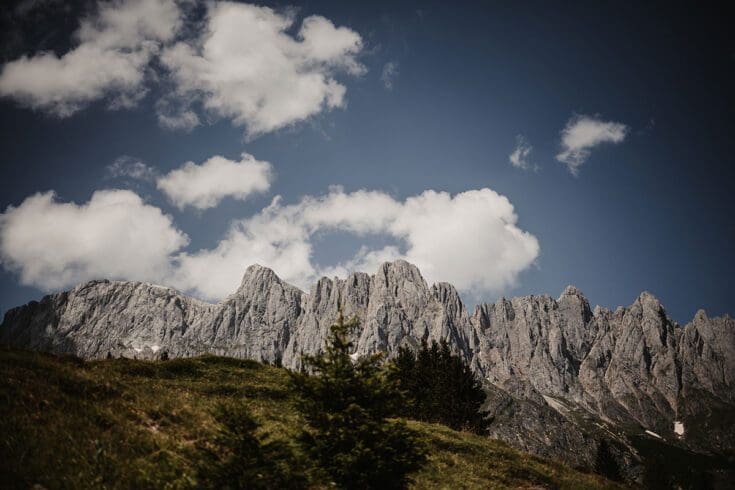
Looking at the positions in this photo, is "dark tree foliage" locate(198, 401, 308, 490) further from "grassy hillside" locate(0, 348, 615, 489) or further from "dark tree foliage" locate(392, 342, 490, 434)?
"dark tree foliage" locate(392, 342, 490, 434)

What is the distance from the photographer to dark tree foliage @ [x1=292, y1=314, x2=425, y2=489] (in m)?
12.8

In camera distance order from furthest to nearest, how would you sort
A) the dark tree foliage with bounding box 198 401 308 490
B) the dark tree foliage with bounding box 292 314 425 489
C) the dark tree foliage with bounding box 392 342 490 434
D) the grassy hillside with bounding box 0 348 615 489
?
the dark tree foliage with bounding box 392 342 490 434, the dark tree foliage with bounding box 292 314 425 489, the grassy hillside with bounding box 0 348 615 489, the dark tree foliage with bounding box 198 401 308 490

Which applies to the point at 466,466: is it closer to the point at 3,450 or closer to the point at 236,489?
the point at 236,489

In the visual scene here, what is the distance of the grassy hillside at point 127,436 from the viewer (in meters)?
11.3

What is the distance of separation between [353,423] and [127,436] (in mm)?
7681

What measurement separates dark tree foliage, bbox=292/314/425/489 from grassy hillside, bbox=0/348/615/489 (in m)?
0.78

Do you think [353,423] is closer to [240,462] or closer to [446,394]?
[240,462]

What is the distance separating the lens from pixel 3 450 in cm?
1104

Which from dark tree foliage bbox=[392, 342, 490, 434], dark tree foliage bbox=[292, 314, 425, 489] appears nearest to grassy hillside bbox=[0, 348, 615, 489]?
dark tree foliage bbox=[292, 314, 425, 489]

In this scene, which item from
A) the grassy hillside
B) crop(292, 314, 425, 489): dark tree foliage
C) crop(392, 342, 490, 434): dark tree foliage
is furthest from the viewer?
crop(392, 342, 490, 434): dark tree foliage

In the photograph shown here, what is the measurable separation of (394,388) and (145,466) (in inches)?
319

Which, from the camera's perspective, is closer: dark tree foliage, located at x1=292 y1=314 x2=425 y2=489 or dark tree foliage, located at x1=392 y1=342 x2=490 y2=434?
dark tree foliage, located at x1=292 y1=314 x2=425 y2=489

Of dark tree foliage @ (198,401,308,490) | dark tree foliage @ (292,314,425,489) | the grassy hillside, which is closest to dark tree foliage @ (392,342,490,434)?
the grassy hillside

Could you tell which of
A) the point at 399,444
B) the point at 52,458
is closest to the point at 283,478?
the point at 399,444
